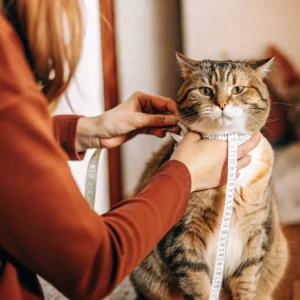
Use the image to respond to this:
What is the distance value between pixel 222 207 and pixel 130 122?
0.72 feet

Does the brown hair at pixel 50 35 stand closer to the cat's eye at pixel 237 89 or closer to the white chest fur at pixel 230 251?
the cat's eye at pixel 237 89

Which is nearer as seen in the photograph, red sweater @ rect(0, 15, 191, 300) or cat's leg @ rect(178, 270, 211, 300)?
red sweater @ rect(0, 15, 191, 300)

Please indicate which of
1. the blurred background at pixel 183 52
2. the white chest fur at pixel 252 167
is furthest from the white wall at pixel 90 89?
the white chest fur at pixel 252 167

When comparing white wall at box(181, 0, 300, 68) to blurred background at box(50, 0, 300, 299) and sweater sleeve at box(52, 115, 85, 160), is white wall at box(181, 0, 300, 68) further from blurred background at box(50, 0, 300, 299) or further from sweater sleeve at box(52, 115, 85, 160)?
sweater sleeve at box(52, 115, 85, 160)

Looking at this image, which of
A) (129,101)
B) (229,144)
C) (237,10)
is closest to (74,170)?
(129,101)

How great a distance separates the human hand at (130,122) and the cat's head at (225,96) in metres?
0.04

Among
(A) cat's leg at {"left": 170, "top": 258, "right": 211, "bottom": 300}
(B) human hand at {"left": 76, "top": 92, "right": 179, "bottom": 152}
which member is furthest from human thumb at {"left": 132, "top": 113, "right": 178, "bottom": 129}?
(A) cat's leg at {"left": 170, "top": 258, "right": 211, "bottom": 300}

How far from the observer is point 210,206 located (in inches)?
29.3

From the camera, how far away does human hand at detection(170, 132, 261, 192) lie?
0.68m

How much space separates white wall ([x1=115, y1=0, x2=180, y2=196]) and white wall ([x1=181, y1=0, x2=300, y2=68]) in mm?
30

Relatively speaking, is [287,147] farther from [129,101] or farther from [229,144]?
[129,101]

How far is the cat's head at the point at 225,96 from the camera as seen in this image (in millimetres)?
729

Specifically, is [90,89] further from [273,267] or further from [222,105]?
[273,267]

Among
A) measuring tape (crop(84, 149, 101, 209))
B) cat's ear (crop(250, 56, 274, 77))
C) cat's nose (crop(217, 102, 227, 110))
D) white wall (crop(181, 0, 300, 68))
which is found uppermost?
white wall (crop(181, 0, 300, 68))
